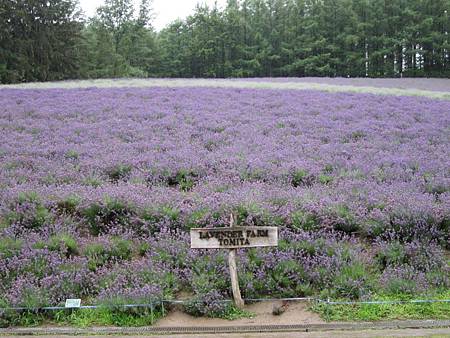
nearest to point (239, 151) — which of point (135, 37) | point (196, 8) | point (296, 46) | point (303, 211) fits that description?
point (303, 211)

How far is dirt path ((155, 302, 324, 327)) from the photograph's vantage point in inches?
197

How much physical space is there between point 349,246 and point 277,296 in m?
1.33

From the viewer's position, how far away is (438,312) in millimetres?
5023

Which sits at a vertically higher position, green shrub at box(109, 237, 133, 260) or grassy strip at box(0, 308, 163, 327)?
green shrub at box(109, 237, 133, 260)

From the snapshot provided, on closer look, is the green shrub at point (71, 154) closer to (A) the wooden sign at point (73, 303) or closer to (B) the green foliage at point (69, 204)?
(B) the green foliage at point (69, 204)

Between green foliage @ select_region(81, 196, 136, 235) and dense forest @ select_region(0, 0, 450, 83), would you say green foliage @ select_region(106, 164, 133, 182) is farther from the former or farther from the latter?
dense forest @ select_region(0, 0, 450, 83)

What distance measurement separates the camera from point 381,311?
508 centimetres

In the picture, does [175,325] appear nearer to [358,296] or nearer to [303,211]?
[358,296]

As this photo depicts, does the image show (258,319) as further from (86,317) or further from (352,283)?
(86,317)

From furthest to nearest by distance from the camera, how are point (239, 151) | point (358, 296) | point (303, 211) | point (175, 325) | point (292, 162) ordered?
point (239, 151) → point (292, 162) → point (303, 211) → point (358, 296) → point (175, 325)

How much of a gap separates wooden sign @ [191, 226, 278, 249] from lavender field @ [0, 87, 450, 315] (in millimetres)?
489

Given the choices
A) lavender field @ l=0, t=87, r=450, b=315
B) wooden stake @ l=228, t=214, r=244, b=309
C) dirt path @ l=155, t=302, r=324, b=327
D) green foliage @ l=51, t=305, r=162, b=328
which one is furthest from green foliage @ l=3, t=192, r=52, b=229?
wooden stake @ l=228, t=214, r=244, b=309

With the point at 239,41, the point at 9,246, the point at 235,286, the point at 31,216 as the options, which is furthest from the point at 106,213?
the point at 239,41

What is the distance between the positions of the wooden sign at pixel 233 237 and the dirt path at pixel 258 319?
0.73 metres
